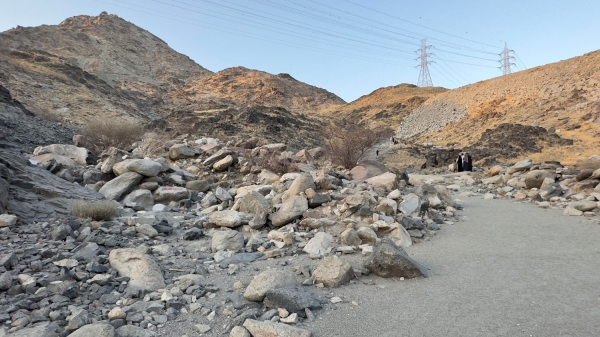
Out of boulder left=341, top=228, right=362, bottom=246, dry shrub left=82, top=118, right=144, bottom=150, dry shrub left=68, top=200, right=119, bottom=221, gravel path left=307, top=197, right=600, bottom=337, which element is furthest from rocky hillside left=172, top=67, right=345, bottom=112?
gravel path left=307, top=197, right=600, bottom=337

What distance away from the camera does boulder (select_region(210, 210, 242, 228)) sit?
5501 mm

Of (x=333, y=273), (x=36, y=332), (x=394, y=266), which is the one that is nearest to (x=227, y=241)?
(x=333, y=273)

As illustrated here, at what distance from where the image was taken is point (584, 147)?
18.3m

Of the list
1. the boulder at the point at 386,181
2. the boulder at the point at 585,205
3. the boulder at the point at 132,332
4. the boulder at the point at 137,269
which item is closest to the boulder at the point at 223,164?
the boulder at the point at 386,181

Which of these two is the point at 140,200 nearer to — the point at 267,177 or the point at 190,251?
the point at 267,177

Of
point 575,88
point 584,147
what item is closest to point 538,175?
point 584,147

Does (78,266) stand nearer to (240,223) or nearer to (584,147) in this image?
(240,223)

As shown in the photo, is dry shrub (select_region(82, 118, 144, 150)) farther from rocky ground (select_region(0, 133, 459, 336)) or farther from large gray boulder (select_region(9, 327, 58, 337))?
large gray boulder (select_region(9, 327, 58, 337))

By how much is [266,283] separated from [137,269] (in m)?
1.33

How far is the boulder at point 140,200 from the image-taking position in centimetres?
681

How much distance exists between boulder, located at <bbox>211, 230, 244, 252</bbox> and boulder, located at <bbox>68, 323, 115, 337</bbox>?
84.0 inches

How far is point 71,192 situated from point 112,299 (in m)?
4.18

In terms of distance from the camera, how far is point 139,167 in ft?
25.7

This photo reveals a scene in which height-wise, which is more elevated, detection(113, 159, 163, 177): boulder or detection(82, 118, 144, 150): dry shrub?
detection(82, 118, 144, 150): dry shrub
